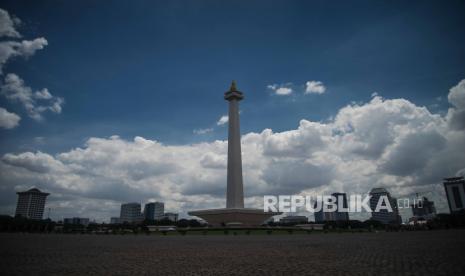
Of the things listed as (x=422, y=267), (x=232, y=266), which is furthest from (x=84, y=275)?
(x=422, y=267)

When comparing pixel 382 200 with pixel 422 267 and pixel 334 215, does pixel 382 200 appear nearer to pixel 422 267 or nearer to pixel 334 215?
pixel 334 215

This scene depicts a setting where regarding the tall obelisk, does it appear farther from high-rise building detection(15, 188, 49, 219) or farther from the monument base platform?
high-rise building detection(15, 188, 49, 219)

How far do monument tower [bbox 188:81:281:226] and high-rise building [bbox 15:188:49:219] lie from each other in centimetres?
9815

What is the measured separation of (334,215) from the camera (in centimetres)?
15212

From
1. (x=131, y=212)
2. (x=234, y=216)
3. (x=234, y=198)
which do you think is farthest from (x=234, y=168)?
(x=131, y=212)

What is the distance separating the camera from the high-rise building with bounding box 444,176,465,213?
12188 cm

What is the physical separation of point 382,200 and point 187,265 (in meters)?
108

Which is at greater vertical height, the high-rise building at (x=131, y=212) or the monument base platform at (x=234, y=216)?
the high-rise building at (x=131, y=212)

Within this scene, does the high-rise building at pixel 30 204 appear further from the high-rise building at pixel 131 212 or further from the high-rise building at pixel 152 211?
the high-rise building at pixel 152 211

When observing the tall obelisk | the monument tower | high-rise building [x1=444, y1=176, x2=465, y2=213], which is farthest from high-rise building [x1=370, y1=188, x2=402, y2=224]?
the tall obelisk

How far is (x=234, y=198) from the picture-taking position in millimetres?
67500

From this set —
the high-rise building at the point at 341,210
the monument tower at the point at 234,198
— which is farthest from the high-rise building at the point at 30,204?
the high-rise building at the point at 341,210

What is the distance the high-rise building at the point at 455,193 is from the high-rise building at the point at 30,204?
162 m

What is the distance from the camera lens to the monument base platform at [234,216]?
63.8 meters
